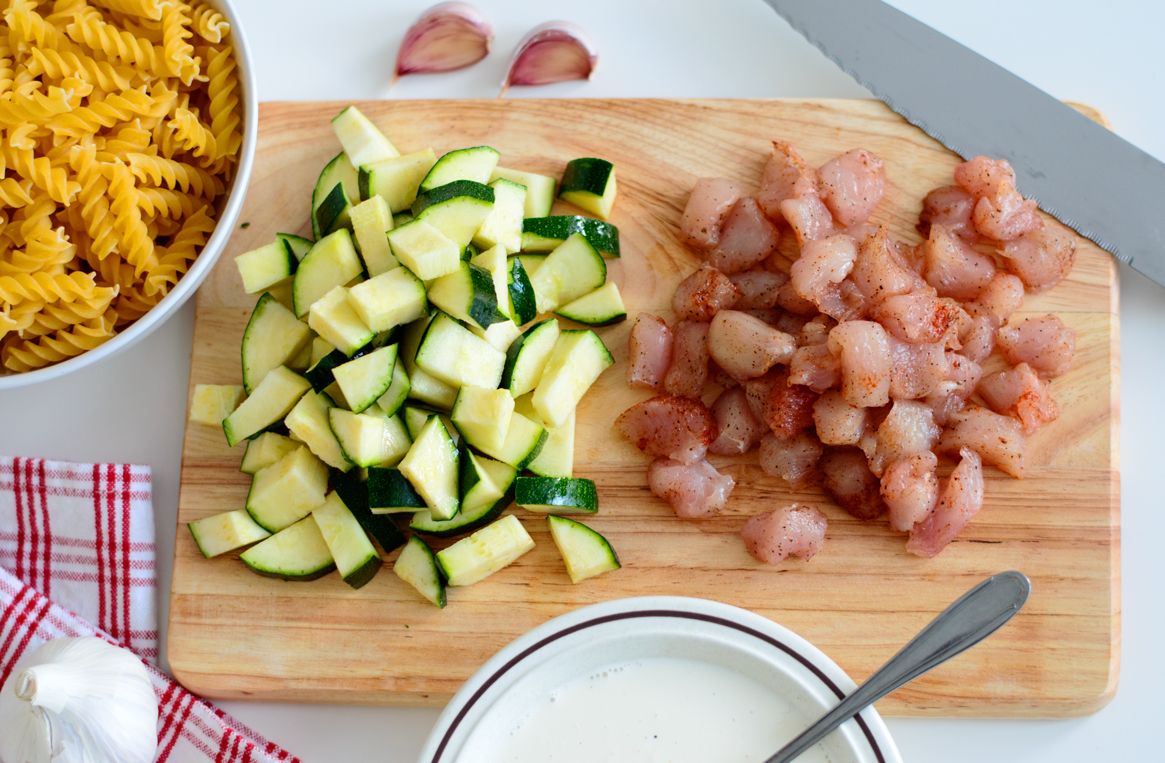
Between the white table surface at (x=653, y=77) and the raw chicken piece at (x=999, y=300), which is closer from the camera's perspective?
the raw chicken piece at (x=999, y=300)

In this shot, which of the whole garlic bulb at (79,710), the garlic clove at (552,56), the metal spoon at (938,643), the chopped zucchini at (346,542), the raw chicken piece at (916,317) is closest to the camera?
the metal spoon at (938,643)

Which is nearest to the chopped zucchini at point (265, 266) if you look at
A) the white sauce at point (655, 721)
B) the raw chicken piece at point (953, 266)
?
the white sauce at point (655, 721)

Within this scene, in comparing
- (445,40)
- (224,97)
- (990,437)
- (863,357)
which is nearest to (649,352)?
(863,357)

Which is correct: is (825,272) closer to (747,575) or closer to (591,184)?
(591,184)

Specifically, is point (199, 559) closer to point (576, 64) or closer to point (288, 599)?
point (288, 599)

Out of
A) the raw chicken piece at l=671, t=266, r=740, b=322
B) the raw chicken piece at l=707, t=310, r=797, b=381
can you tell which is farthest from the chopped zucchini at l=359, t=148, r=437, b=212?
the raw chicken piece at l=707, t=310, r=797, b=381

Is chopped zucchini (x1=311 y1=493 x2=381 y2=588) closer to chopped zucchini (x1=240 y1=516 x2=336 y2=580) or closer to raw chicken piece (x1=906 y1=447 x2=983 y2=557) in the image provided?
chopped zucchini (x1=240 y1=516 x2=336 y2=580)

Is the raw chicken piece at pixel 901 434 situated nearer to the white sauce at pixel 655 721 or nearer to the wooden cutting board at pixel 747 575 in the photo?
the wooden cutting board at pixel 747 575
